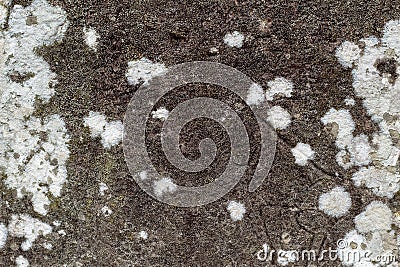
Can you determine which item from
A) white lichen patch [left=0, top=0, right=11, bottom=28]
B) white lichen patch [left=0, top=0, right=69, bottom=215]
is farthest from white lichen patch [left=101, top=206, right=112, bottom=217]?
white lichen patch [left=0, top=0, right=11, bottom=28]

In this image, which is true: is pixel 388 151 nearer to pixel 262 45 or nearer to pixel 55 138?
pixel 262 45

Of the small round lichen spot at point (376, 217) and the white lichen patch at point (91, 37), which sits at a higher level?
the white lichen patch at point (91, 37)

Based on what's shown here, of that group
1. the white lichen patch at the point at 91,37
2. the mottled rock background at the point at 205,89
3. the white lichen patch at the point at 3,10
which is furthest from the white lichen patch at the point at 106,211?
the white lichen patch at the point at 3,10

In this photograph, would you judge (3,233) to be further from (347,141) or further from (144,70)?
(347,141)

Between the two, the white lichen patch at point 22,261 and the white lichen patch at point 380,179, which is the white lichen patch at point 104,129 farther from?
the white lichen patch at point 380,179

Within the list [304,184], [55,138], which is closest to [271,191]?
[304,184]

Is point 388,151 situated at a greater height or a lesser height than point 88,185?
greater

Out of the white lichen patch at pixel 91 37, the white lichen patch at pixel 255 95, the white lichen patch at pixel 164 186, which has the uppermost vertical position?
the white lichen patch at pixel 91 37

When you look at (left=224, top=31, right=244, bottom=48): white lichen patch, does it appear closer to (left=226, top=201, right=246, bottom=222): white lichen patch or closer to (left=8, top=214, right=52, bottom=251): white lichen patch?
(left=226, top=201, right=246, bottom=222): white lichen patch
